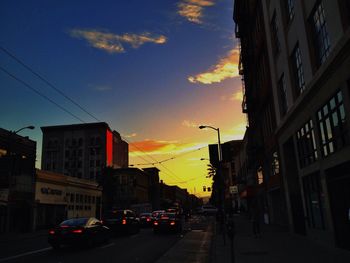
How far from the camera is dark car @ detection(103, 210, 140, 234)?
85.5 ft

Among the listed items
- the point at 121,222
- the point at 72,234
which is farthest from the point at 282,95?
the point at 72,234

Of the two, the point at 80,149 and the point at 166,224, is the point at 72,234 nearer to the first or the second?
the point at 166,224

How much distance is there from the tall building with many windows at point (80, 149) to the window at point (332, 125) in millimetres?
Answer: 91838

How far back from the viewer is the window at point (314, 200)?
58.6ft

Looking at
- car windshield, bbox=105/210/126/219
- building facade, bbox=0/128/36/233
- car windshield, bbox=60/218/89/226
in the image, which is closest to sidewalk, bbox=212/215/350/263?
car windshield, bbox=60/218/89/226

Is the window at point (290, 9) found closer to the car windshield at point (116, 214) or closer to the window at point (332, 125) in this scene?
the window at point (332, 125)

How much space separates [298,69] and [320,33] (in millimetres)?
4729

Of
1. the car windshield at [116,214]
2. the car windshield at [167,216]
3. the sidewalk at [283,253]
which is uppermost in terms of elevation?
the car windshield at [116,214]

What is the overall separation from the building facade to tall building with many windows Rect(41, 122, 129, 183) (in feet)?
211

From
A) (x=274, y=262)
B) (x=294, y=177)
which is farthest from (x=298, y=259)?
(x=294, y=177)

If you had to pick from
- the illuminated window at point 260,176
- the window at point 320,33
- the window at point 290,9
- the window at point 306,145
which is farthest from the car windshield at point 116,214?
the window at point 290,9

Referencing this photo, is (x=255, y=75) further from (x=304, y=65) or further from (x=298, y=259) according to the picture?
(x=298, y=259)

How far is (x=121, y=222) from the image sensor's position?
2628 cm

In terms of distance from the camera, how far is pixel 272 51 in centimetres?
2723
